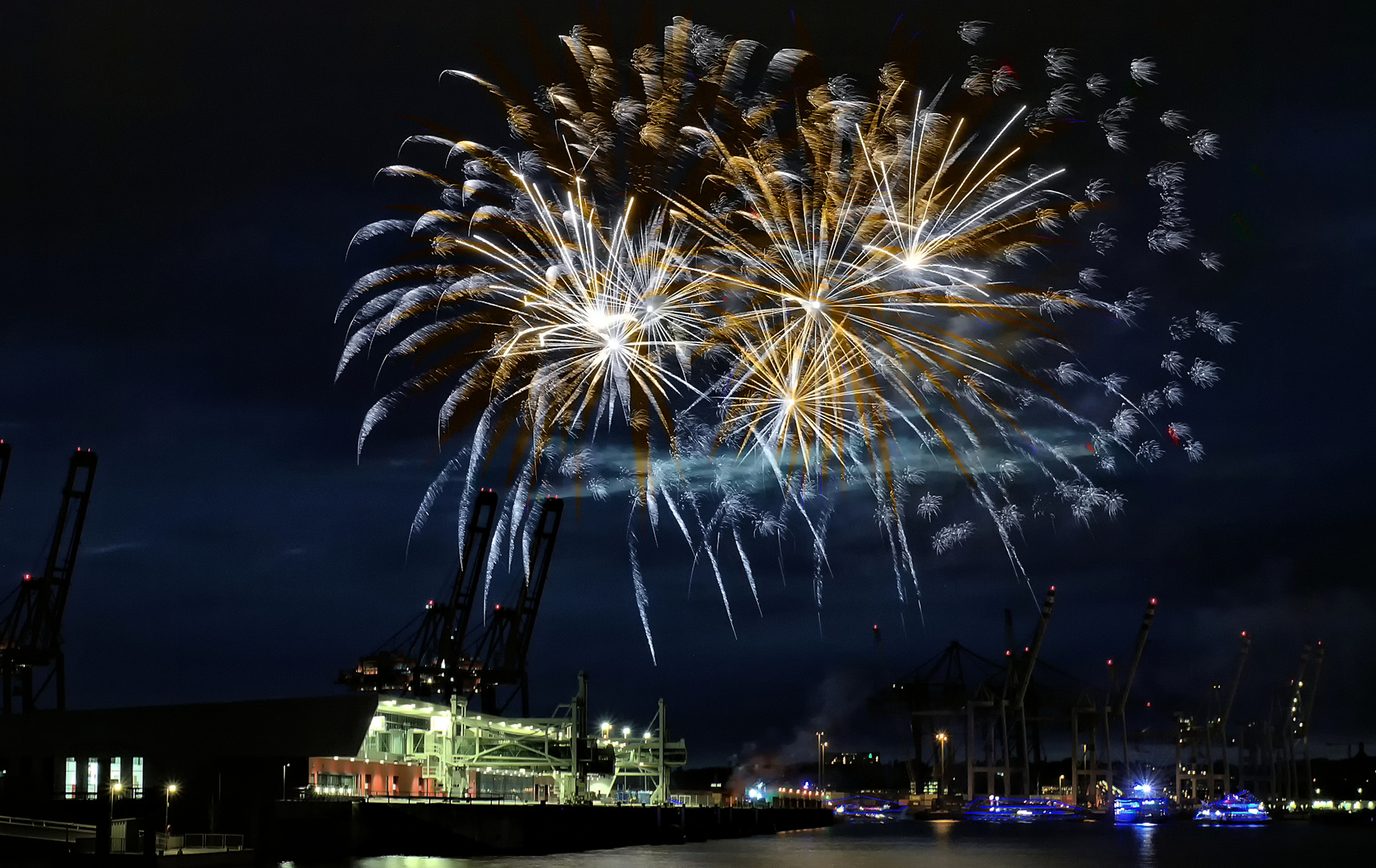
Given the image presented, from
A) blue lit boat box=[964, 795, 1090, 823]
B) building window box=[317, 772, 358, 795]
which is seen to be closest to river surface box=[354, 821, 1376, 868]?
building window box=[317, 772, 358, 795]

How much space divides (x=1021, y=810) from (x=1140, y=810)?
49.3ft

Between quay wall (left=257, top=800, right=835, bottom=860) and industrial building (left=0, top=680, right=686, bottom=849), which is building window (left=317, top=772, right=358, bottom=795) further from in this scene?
quay wall (left=257, top=800, right=835, bottom=860)

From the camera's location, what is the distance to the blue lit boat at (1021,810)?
182m

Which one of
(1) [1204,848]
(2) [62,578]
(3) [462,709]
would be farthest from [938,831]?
(2) [62,578]

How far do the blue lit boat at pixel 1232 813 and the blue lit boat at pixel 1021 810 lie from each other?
14.8 meters

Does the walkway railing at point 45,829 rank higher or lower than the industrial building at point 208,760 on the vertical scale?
lower

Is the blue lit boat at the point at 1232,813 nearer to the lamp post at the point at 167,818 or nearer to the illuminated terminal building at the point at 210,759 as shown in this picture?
the illuminated terminal building at the point at 210,759

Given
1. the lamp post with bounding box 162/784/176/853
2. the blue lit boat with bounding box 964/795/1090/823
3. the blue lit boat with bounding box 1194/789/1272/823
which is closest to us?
the lamp post with bounding box 162/784/176/853

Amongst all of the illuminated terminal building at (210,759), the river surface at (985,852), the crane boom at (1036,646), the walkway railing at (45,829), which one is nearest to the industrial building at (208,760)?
the illuminated terminal building at (210,759)

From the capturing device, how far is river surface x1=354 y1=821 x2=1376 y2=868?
67.9 m

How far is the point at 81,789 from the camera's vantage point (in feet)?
206

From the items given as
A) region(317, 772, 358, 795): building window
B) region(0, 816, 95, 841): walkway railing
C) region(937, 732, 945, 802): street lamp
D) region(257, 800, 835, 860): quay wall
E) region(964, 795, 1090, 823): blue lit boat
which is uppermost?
region(317, 772, 358, 795): building window

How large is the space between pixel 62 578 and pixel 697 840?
1842 inches

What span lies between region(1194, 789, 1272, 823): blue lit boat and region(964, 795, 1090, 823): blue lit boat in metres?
14.8
